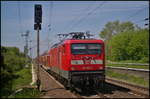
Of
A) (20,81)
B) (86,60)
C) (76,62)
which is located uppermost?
(86,60)

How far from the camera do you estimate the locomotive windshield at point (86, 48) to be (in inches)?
676

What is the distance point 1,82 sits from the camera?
1437cm

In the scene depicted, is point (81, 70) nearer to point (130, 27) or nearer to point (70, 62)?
point (70, 62)

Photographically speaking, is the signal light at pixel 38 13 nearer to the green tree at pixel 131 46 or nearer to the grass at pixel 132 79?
the grass at pixel 132 79

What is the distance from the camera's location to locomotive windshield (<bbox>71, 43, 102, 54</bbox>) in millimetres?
17172

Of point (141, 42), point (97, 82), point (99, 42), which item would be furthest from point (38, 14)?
point (141, 42)

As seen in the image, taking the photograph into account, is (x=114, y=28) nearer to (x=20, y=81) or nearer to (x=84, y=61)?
(x=20, y=81)

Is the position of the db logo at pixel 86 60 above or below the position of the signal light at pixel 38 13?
below

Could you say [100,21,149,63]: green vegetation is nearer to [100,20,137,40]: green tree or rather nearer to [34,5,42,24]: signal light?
[100,20,137,40]: green tree

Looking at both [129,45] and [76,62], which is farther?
[129,45]

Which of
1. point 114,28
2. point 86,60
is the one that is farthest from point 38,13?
point 114,28

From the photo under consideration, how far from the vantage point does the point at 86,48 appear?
17297 mm

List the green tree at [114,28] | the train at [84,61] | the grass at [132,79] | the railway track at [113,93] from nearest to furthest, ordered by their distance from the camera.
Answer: the railway track at [113,93] → the train at [84,61] → the grass at [132,79] → the green tree at [114,28]

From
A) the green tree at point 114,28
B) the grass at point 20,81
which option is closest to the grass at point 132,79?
the grass at point 20,81
